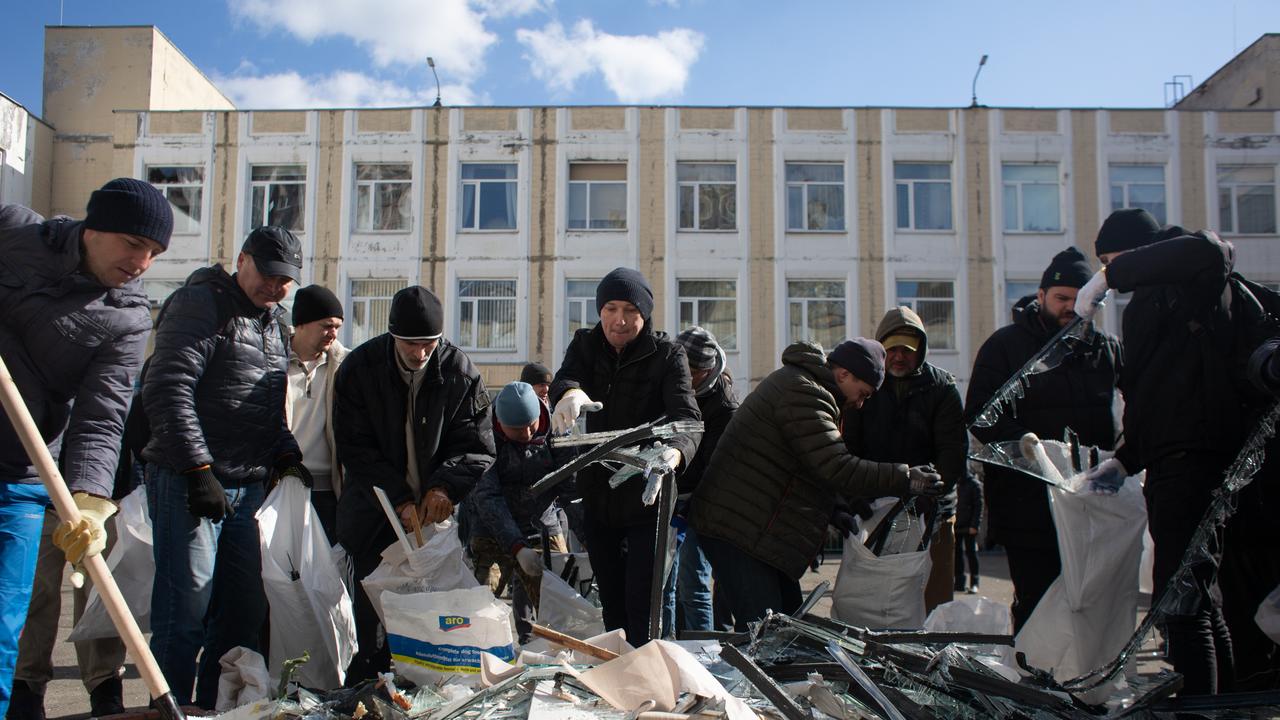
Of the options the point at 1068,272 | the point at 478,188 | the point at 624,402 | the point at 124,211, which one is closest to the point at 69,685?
the point at 124,211

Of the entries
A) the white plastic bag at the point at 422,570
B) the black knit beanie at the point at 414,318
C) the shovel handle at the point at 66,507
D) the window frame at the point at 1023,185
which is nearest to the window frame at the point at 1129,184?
the window frame at the point at 1023,185

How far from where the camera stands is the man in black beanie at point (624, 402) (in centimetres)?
380

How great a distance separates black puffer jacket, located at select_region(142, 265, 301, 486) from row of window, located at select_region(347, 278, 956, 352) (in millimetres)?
16670

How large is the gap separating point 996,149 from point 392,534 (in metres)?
20.1

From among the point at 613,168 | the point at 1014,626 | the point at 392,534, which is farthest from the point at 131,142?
the point at 1014,626

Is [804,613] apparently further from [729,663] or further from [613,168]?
[613,168]

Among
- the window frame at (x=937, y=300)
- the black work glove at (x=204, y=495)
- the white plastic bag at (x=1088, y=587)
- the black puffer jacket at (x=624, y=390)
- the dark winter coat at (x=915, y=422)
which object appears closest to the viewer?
the black work glove at (x=204, y=495)

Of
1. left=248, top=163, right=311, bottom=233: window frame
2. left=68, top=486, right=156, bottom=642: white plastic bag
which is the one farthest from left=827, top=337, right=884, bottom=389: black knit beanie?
left=248, top=163, right=311, bottom=233: window frame

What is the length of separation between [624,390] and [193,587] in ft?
6.03

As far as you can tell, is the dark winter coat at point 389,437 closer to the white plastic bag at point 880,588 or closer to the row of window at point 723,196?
the white plastic bag at point 880,588

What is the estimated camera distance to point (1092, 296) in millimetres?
3973

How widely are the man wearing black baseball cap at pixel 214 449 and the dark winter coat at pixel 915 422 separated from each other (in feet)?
8.60

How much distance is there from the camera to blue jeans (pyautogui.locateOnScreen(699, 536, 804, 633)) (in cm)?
370

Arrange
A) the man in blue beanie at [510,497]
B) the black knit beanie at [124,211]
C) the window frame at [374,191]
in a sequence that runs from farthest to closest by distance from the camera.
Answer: the window frame at [374,191], the man in blue beanie at [510,497], the black knit beanie at [124,211]
